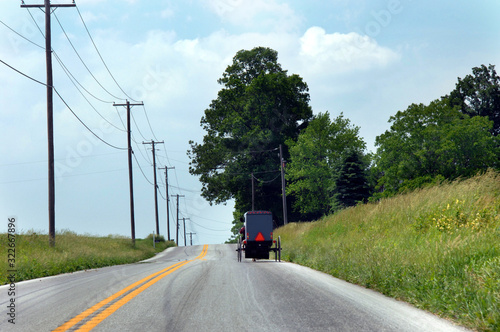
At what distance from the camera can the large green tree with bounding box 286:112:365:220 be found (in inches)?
Result: 2174

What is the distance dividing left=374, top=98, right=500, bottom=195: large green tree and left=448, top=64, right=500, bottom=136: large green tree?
10.8 metres

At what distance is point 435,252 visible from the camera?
8562mm

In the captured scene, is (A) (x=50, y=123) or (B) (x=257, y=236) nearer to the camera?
(A) (x=50, y=123)

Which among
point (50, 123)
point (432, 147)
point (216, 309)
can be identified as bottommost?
point (216, 309)

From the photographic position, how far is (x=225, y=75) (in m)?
61.4

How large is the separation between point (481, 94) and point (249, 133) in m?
34.1

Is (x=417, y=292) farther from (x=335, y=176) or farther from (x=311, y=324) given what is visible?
(x=335, y=176)

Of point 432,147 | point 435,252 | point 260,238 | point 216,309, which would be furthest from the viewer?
point 432,147

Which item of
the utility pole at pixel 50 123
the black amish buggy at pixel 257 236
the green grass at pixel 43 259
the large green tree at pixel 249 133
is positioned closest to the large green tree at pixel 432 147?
the large green tree at pixel 249 133

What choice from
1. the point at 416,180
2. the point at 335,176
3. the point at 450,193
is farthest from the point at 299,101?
the point at 450,193

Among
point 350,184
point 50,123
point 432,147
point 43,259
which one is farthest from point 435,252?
point 350,184

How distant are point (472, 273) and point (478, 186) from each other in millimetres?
8466

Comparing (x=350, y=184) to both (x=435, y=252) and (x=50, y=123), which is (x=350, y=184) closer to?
(x=50, y=123)

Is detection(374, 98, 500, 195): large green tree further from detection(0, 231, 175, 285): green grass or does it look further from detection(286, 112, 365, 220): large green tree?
detection(0, 231, 175, 285): green grass
